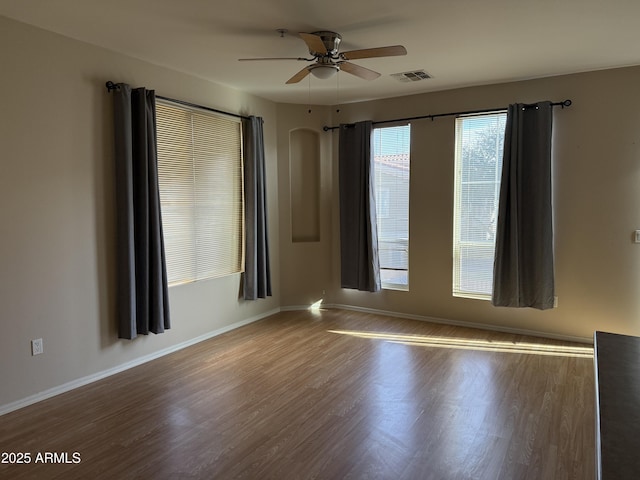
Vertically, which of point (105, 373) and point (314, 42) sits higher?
point (314, 42)

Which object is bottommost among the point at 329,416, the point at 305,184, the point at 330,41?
the point at 329,416

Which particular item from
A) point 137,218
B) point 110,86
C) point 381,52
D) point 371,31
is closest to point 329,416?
point 137,218

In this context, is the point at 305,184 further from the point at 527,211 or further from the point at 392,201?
the point at 527,211

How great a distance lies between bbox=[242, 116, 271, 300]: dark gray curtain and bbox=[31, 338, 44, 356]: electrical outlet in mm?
2186

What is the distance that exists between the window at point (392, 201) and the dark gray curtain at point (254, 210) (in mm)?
1428

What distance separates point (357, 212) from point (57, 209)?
326cm

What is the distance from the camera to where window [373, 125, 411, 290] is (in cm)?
527

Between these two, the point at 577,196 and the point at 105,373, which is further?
the point at 577,196

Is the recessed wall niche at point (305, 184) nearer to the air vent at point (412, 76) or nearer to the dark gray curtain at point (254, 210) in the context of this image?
the dark gray curtain at point (254, 210)

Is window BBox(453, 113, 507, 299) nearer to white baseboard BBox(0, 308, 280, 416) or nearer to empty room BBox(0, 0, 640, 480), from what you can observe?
empty room BBox(0, 0, 640, 480)

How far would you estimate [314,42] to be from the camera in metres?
2.83

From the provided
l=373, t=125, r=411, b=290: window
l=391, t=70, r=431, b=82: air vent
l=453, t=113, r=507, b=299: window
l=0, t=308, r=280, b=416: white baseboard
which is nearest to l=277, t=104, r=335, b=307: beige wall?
l=373, t=125, r=411, b=290: window

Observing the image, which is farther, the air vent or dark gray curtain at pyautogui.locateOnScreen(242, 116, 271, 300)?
dark gray curtain at pyautogui.locateOnScreen(242, 116, 271, 300)

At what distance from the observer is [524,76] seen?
436 cm
